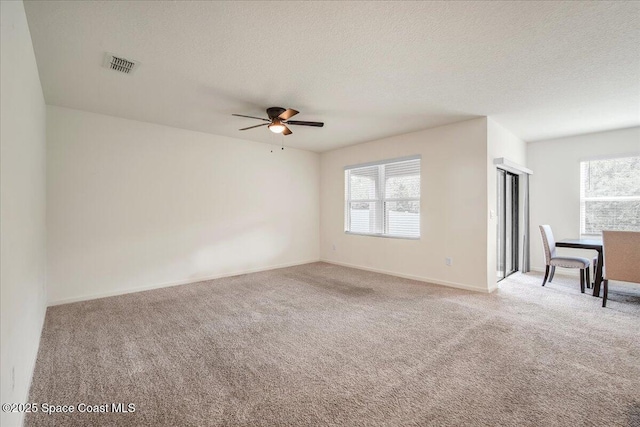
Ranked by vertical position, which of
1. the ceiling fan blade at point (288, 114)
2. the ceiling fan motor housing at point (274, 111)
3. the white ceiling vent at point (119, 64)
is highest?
the white ceiling vent at point (119, 64)

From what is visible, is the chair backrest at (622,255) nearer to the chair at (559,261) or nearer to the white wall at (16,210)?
the chair at (559,261)

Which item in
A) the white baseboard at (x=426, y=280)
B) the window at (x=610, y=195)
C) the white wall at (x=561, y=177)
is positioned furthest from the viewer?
the white wall at (x=561, y=177)

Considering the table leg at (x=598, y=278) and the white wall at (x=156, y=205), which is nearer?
the white wall at (x=156, y=205)

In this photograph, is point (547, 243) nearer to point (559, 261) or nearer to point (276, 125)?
point (559, 261)

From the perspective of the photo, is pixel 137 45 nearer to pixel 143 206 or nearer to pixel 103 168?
pixel 103 168

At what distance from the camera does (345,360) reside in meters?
2.29

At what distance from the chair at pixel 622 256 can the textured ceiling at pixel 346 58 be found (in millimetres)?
1651

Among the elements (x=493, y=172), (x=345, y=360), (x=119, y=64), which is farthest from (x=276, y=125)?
(x=493, y=172)

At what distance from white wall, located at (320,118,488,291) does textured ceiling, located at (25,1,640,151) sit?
1.81 ft

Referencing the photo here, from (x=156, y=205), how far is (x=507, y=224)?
5950 mm

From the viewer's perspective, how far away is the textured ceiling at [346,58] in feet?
6.49

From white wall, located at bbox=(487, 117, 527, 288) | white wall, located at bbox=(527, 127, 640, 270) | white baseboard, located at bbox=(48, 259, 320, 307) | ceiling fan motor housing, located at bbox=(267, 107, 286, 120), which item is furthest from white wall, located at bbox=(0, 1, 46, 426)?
white wall, located at bbox=(527, 127, 640, 270)

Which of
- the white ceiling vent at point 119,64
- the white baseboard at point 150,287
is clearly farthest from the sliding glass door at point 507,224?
the white ceiling vent at point 119,64

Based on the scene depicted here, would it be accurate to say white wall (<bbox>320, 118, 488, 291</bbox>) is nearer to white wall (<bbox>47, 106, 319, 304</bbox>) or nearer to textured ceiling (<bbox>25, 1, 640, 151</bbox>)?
textured ceiling (<bbox>25, 1, 640, 151</bbox>)
